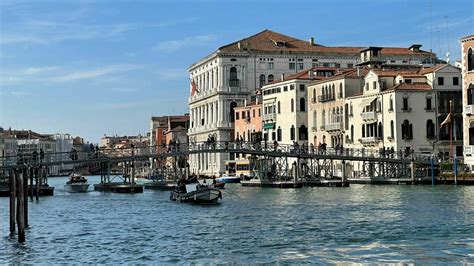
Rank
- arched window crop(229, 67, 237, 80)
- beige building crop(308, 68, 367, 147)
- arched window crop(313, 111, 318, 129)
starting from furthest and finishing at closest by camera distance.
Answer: arched window crop(229, 67, 237, 80)
arched window crop(313, 111, 318, 129)
beige building crop(308, 68, 367, 147)

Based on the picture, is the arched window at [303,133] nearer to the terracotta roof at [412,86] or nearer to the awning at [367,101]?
the awning at [367,101]

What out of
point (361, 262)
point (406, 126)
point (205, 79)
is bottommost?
point (361, 262)

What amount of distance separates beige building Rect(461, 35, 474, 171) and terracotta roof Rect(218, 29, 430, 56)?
30.7 meters

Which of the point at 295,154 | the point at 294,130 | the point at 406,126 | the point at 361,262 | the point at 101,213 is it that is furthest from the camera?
the point at 294,130

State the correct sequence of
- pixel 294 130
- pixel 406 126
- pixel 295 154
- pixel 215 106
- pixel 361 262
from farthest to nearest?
pixel 215 106 < pixel 294 130 < pixel 406 126 < pixel 295 154 < pixel 361 262

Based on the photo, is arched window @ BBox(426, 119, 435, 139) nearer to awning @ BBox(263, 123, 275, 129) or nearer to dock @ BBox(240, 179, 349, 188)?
dock @ BBox(240, 179, 349, 188)

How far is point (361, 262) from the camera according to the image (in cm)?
1866

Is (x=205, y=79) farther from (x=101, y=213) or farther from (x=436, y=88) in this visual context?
(x=101, y=213)

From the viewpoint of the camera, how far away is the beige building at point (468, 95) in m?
48.7

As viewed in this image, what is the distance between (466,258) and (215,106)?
66.0m

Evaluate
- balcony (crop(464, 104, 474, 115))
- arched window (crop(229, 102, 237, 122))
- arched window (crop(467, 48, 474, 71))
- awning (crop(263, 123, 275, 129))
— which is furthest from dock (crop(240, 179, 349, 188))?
arched window (crop(229, 102, 237, 122))

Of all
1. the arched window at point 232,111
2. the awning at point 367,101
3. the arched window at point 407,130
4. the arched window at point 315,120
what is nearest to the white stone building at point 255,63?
the arched window at point 232,111

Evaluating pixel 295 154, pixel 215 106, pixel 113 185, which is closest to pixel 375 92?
pixel 295 154

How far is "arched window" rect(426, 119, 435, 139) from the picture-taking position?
181 feet
